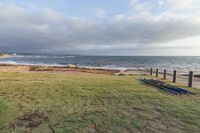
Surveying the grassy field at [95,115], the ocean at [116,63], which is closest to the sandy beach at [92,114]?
the grassy field at [95,115]

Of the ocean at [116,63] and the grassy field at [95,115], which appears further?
the ocean at [116,63]

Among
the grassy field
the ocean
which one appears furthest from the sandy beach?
the ocean

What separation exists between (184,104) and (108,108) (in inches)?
106

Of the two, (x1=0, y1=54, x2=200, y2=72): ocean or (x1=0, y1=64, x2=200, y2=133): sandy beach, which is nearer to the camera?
(x1=0, y1=64, x2=200, y2=133): sandy beach

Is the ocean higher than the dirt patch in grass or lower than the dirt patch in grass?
lower

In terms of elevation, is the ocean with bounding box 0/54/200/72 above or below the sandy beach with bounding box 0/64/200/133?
below

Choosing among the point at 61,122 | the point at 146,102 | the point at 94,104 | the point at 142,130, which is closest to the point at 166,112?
the point at 146,102

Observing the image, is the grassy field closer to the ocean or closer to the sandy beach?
the sandy beach

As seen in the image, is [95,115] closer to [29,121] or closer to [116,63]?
[29,121]

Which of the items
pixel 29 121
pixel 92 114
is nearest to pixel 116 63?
pixel 92 114

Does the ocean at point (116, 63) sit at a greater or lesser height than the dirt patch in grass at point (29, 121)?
lesser

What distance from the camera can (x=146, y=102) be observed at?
6.25 metres

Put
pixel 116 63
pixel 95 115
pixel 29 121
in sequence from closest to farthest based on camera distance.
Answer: pixel 29 121 < pixel 95 115 < pixel 116 63

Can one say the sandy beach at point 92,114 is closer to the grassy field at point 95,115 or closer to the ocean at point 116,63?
the grassy field at point 95,115
